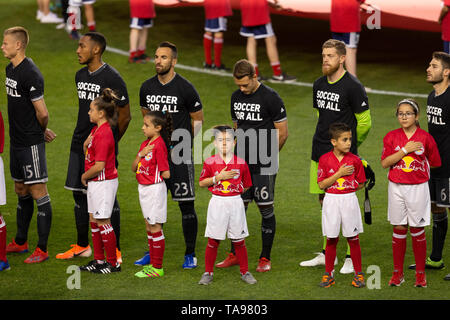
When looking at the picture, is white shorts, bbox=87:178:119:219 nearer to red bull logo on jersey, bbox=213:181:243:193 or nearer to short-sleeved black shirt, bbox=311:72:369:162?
red bull logo on jersey, bbox=213:181:243:193

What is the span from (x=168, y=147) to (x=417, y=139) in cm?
215

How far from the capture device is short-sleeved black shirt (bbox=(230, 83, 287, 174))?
7730mm

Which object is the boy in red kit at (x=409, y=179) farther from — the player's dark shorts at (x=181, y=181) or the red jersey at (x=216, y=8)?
the red jersey at (x=216, y=8)

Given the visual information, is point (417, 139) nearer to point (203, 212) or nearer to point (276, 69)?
point (203, 212)

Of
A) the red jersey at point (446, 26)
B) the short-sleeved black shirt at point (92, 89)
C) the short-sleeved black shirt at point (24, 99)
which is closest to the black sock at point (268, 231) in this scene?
the short-sleeved black shirt at point (92, 89)

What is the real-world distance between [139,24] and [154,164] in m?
7.41

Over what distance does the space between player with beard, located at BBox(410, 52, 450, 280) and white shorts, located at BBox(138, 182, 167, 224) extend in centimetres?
232

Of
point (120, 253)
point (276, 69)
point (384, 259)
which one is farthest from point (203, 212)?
point (276, 69)

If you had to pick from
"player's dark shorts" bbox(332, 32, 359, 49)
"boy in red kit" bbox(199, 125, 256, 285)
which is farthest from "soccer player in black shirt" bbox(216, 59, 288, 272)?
"player's dark shorts" bbox(332, 32, 359, 49)

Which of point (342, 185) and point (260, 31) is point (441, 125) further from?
point (260, 31)

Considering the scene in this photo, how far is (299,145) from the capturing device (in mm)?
11875

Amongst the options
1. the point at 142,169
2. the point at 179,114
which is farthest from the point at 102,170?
the point at 179,114

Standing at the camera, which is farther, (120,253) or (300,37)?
(300,37)

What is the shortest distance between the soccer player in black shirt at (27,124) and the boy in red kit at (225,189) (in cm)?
168
